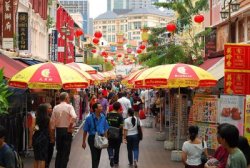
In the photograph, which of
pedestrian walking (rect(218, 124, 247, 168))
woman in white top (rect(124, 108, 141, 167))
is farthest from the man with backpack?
woman in white top (rect(124, 108, 141, 167))

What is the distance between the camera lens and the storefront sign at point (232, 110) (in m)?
11.9

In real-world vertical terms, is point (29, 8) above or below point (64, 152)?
above

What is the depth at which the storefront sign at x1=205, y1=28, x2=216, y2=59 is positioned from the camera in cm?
2770

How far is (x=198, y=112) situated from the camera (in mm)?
14664

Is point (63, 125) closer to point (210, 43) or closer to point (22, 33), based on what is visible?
point (22, 33)

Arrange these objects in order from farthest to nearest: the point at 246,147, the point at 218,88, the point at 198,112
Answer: the point at 218,88 → the point at 198,112 → the point at 246,147

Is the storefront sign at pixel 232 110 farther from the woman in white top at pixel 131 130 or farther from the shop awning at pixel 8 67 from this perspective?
the shop awning at pixel 8 67

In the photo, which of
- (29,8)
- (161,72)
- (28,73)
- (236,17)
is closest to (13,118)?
(28,73)

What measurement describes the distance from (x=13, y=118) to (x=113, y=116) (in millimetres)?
2913

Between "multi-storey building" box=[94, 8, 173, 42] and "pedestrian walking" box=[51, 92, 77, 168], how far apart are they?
13834cm

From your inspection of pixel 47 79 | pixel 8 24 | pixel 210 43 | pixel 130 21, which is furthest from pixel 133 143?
pixel 130 21

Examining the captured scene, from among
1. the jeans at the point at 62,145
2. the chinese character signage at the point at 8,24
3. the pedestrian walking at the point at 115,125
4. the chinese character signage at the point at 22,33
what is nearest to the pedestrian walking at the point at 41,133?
the jeans at the point at 62,145

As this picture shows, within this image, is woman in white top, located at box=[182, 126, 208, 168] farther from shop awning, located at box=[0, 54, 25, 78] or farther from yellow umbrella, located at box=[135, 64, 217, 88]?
shop awning, located at box=[0, 54, 25, 78]

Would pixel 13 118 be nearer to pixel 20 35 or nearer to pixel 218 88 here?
pixel 218 88
